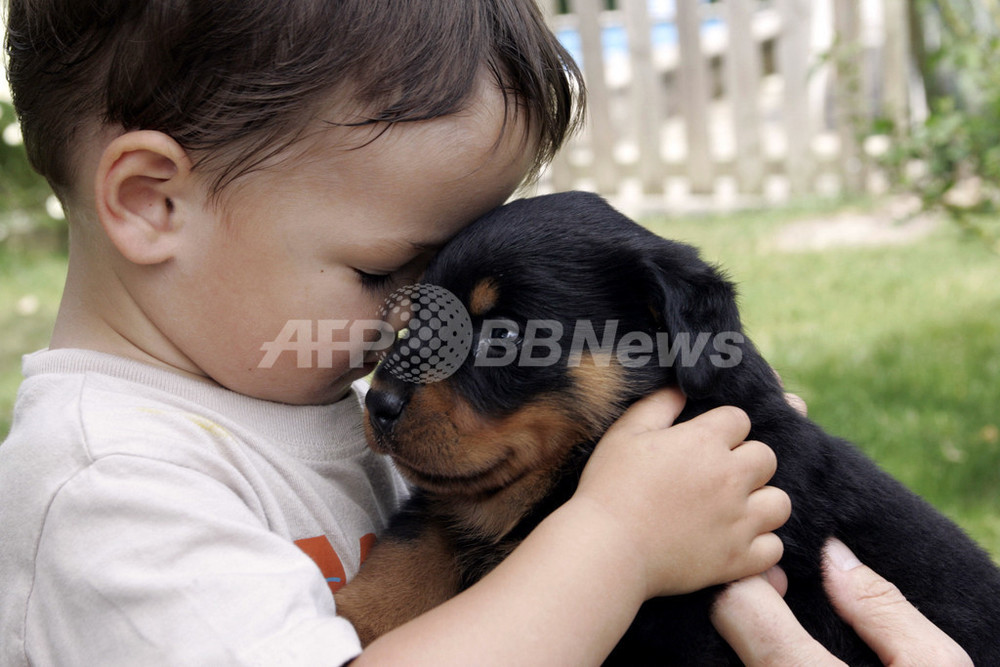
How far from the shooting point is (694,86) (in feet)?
29.0

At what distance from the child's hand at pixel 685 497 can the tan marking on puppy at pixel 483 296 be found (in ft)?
1.06

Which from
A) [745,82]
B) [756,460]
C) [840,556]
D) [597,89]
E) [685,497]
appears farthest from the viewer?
[597,89]


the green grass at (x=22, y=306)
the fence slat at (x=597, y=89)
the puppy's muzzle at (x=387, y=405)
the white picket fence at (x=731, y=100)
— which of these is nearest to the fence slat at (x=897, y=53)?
the white picket fence at (x=731, y=100)

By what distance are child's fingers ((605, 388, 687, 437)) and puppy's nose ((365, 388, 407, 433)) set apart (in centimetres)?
39

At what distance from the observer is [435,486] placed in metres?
1.78

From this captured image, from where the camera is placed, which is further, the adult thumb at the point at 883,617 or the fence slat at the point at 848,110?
the fence slat at the point at 848,110

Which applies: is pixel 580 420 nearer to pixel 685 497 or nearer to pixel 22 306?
pixel 685 497

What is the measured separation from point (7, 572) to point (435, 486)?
0.71 meters

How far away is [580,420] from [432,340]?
1.03ft

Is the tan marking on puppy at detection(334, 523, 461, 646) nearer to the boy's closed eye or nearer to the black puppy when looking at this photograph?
the black puppy

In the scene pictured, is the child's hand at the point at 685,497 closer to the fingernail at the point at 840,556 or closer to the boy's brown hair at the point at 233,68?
Result: the fingernail at the point at 840,556

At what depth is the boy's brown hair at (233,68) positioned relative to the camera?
1619 mm

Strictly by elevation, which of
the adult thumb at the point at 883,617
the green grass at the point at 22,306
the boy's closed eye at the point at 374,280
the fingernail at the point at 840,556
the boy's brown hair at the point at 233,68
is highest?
the boy's brown hair at the point at 233,68

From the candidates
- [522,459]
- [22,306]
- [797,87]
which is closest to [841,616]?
[522,459]
